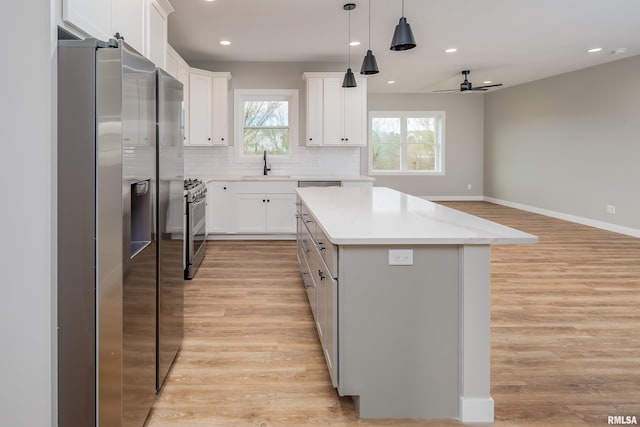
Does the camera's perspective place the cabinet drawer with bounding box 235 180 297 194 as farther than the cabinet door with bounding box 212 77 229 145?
No

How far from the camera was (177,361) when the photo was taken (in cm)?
251

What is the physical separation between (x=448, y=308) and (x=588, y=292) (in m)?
2.61

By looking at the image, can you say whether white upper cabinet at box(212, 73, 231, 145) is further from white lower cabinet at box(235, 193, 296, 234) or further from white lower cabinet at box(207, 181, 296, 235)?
white lower cabinet at box(235, 193, 296, 234)

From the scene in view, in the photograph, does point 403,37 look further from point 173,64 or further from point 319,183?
point 319,183

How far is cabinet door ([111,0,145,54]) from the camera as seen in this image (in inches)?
87.4

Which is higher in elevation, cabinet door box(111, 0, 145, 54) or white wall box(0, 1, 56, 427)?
cabinet door box(111, 0, 145, 54)

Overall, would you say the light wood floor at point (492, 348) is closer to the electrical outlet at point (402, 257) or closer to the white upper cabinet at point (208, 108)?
the electrical outlet at point (402, 257)

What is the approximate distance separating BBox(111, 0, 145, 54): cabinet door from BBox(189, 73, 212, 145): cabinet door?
3618 mm

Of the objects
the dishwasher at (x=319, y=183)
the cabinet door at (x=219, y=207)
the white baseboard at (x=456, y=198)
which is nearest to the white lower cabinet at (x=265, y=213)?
the cabinet door at (x=219, y=207)

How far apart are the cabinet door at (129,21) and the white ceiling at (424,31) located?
189cm

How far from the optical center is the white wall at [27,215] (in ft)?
4.56

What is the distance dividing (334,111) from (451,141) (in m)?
5.49

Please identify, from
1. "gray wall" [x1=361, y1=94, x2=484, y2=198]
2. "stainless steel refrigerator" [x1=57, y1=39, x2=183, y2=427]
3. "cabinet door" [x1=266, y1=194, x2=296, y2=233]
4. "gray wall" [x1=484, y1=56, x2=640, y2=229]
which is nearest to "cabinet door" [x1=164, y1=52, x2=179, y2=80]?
"cabinet door" [x1=266, y1=194, x2=296, y2=233]

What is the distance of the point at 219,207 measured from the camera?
6.18m
